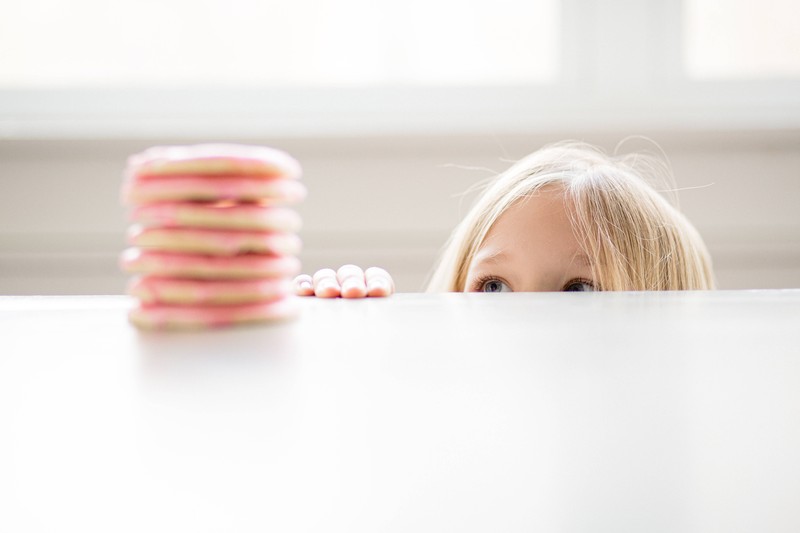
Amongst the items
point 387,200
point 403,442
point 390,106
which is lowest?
point 403,442

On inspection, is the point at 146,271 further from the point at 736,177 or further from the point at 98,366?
the point at 736,177

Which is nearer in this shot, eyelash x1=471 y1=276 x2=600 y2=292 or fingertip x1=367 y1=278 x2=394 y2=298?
fingertip x1=367 y1=278 x2=394 y2=298

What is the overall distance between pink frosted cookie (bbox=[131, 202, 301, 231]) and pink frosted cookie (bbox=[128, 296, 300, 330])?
28mm

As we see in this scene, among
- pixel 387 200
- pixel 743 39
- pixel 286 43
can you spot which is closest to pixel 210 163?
pixel 387 200

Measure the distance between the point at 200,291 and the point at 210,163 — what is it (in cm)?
5

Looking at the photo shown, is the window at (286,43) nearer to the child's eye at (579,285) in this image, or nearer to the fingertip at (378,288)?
the child's eye at (579,285)

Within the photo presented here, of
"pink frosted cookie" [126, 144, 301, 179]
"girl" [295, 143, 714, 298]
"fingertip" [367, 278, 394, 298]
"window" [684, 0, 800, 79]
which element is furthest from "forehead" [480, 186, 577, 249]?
"pink frosted cookie" [126, 144, 301, 179]

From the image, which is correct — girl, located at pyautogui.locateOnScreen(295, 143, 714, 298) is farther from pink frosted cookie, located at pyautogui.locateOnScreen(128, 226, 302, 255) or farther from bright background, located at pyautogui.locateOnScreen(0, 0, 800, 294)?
pink frosted cookie, located at pyautogui.locateOnScreen(128, 226, 302, 255)

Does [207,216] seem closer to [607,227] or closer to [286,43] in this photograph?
[607,227]

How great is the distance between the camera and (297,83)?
1315 millimetres

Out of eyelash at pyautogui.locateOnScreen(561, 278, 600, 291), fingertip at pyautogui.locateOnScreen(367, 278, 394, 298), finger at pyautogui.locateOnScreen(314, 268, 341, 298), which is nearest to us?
fingertip at pyautogui.locateOnScreen(367, 278, 394, 298)

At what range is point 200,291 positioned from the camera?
21 cm

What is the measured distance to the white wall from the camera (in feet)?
4.17

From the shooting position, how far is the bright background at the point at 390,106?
127 centimetres
